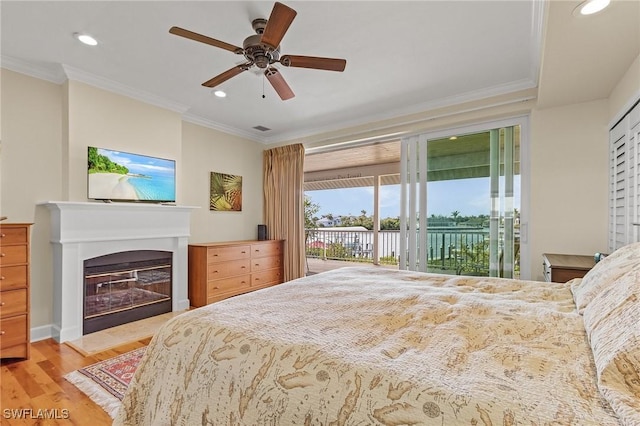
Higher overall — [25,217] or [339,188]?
[339,188]

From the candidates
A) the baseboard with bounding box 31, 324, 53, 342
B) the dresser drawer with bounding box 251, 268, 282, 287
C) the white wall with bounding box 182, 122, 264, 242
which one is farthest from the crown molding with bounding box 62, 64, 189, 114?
the dresser drawer with bounding box 251, 268, 282, 287

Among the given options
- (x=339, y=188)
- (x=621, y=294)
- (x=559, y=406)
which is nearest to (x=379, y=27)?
(x=621, y=294)

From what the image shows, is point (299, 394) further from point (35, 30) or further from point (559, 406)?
point (35, 30)

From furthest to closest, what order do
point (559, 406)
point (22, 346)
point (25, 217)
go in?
point (25, 217) → point (22, 346) → point (559, 406)

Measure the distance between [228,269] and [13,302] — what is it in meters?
2.16

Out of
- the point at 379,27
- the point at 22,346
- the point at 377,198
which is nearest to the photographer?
the point at 379,27

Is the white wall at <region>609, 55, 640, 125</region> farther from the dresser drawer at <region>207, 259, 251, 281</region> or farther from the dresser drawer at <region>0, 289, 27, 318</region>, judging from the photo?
the dresser drawer at <region>0, 289, 27, 318</region>

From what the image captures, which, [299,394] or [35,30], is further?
[35,30]

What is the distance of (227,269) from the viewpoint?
4234mm

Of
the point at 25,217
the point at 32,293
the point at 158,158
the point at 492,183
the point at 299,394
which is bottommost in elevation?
the point at 32,293

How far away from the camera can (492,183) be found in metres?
3.54

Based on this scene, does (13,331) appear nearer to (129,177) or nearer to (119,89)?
(129,177)

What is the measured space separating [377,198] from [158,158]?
5.08 metres

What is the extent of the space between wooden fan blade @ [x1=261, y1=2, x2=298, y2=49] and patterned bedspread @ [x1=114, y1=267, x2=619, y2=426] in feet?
5.31
